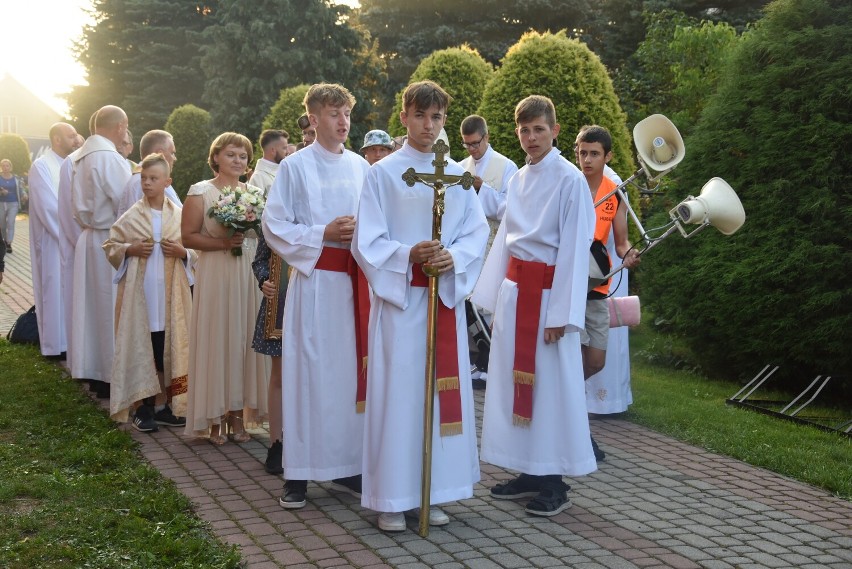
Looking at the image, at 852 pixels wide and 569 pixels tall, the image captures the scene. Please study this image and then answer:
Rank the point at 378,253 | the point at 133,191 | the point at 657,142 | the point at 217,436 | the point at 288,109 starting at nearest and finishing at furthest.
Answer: the point at 378,253 → the point at 657,142 → the point at 217,436 → the point at 133,191 → the point at 288,109

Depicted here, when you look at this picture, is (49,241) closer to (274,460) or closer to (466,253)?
(274,460)

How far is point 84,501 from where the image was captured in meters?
5.99

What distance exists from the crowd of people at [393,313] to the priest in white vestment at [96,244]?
1356mm

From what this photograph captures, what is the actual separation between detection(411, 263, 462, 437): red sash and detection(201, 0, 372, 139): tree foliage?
88.8ft

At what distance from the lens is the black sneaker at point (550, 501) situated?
19.4 feet

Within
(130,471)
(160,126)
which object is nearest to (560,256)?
(130,471)

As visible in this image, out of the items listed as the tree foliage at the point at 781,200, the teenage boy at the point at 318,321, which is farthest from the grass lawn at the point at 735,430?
the teenage boy at the point at 318,321

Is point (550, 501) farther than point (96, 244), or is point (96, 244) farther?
point (96, 244)

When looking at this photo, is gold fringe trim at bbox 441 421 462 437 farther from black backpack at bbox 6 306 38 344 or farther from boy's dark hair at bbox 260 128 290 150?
black backpack at bbox 6 306 38 344

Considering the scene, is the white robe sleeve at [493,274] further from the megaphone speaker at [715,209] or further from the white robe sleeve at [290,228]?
the megaphone speaker at [715,209]

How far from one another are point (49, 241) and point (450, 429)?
753 centimetres

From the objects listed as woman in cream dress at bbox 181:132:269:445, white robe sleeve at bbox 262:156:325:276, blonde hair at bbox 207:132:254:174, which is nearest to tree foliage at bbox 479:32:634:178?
blonde hair at bbox 207:132:254:174

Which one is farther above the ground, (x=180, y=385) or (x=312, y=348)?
(x=312, y=348)

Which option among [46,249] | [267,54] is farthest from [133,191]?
[267,54]
